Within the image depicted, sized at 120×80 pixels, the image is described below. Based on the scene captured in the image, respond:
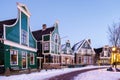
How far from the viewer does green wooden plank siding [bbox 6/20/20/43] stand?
1230 inches

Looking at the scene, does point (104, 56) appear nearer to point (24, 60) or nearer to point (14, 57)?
point (24, 60)

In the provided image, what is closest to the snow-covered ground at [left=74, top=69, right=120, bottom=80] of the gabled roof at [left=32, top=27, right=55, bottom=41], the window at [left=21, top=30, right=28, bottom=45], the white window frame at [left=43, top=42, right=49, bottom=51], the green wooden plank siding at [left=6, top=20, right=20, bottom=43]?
the green wooden plank siding at [left=6, top=20, right=20, bottom=43]

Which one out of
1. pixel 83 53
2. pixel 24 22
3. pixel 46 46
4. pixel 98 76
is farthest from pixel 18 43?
pixel 83 53

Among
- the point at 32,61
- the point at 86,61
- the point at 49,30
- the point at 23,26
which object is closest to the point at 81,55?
the point at 86,61

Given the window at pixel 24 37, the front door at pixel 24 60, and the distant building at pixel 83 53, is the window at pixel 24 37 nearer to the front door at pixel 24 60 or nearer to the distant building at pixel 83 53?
the front door at pixel 24 60

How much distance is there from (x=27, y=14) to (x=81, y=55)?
3908cm

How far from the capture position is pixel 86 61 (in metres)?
76.0

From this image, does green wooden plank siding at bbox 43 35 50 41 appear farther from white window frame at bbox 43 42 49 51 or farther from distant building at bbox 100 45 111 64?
distant building at bbox 100 45 111 64

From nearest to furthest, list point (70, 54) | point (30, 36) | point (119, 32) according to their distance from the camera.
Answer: point (30, 36) < point (119, 32) < point (70, 54)

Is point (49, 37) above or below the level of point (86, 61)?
above

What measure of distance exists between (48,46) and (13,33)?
19.1 metres

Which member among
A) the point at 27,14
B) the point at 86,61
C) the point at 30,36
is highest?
the point at 27,14

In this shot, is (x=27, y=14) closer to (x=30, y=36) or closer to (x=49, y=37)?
(x=30, y=36)

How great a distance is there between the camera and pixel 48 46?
2021 inches
